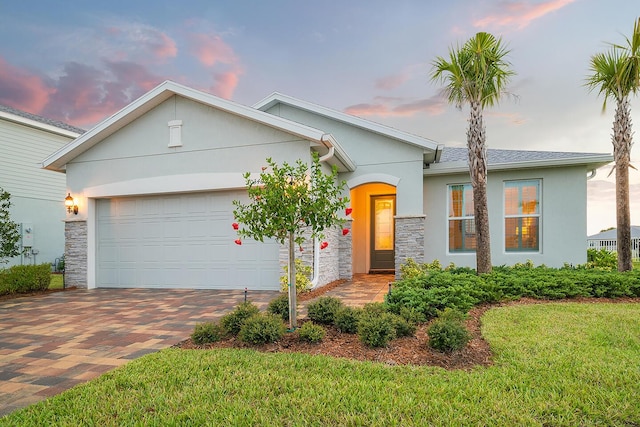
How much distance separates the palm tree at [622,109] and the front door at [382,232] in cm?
610

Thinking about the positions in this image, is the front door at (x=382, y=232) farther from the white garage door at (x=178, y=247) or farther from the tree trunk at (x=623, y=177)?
the tree trunk at (x=623, y=177)

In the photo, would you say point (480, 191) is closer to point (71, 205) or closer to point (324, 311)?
point (324, 311)

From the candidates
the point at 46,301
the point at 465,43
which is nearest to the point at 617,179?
the point at 465,43

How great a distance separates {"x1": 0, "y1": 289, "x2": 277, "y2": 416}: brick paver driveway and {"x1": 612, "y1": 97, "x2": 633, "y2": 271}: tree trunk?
788 cm

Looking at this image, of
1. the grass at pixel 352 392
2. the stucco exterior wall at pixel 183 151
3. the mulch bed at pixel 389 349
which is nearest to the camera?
the grass at pixel 352 392

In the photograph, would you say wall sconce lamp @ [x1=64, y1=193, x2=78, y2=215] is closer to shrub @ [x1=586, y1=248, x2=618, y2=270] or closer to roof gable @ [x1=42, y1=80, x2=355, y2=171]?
roof gable @ [x1=42, y1=80, x2=355, y2=171]

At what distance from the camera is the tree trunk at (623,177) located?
7.96 metres

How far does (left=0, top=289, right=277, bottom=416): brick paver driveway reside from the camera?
140 inches

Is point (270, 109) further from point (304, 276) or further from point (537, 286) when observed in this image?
point (537, 286)

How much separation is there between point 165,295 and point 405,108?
33.2 ft

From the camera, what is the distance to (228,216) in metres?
9.08

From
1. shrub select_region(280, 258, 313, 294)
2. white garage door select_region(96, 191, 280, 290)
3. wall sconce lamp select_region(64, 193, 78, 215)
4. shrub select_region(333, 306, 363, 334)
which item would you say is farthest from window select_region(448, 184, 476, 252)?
wall sconce lamp select_region(64, 193, 78, 215)

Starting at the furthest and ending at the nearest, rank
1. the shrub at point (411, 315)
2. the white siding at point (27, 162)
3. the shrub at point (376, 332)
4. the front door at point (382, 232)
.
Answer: the white siding at point (27, 162), the front door at point (382, 232), the shrub at point (411, 315), the shrub at point (376, 332)

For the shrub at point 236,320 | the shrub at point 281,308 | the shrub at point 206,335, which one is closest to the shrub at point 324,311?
the shrub at point 281,308
